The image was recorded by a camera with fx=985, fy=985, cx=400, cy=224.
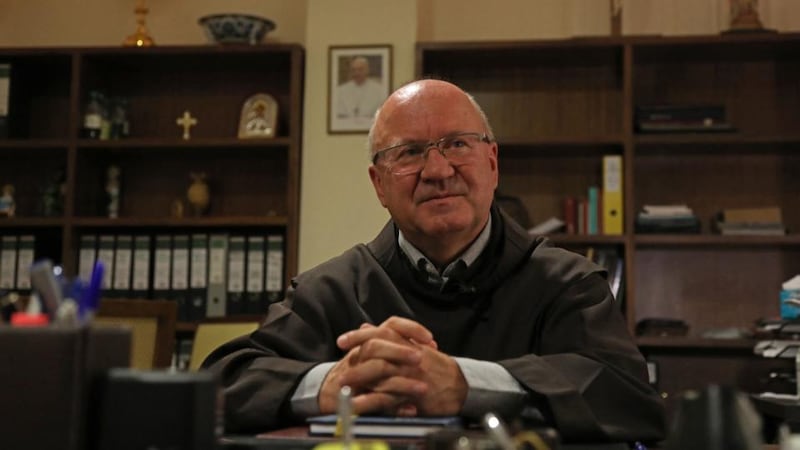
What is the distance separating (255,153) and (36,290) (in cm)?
345

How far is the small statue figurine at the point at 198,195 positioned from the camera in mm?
4156

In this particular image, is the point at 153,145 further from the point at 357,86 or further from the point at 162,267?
the point at 357,86

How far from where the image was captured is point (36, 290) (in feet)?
2.59

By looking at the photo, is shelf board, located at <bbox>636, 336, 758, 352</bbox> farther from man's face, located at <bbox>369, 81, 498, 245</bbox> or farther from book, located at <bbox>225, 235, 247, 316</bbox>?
man's face, located at <bbox>369, 81, 498, 245</bbox>

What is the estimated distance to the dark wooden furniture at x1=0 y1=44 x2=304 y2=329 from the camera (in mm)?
4023

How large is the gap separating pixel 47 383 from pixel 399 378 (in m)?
0.59

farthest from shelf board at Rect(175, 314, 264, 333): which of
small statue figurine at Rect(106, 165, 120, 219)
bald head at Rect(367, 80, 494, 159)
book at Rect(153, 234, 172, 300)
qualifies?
bald head at Rect(367, 80, 494, 159)

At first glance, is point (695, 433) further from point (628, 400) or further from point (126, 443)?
point (628, 400)

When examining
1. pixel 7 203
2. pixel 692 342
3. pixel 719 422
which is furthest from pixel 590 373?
pixel 7 203

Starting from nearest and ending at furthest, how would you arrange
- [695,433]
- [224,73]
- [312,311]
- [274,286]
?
1. [695,433]
2. [312,311]
3. [274,286]
4. [224,73]

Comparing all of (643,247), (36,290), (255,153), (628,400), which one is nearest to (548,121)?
(643,247)

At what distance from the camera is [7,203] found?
4207 millimetres

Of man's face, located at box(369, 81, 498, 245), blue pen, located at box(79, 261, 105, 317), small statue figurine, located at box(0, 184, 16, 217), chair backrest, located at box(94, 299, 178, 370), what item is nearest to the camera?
blue pen, located at box(79, 261, 105, 317)

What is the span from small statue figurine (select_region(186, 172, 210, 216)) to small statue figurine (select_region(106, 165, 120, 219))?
1.05 ft
